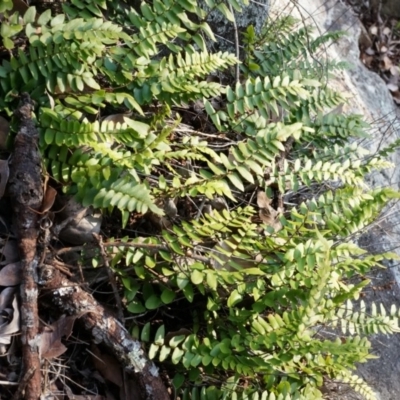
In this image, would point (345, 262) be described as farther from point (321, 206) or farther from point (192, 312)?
point (192, 312)

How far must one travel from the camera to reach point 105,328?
214 cm

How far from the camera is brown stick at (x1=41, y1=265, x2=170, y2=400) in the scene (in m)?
2.11

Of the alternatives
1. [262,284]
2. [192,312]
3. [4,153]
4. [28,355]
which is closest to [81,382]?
[28,355]

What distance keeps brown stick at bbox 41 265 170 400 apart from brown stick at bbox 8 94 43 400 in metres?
0.07

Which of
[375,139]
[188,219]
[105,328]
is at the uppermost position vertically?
[375,139]

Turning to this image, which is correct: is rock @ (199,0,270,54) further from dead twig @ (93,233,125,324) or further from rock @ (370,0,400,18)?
rock @ (370,0,400,18)

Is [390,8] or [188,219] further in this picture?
[390,8]

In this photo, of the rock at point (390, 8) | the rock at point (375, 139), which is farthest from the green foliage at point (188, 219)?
the rock at point (390, 8)

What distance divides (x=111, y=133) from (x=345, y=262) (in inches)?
40.4

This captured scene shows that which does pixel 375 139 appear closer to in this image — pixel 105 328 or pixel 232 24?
pixel 232 24

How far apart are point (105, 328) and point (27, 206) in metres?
0.53

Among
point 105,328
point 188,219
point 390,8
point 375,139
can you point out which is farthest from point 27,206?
point 390,8

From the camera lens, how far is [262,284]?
2.21 meters

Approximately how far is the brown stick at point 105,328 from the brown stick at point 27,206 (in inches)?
2.7
